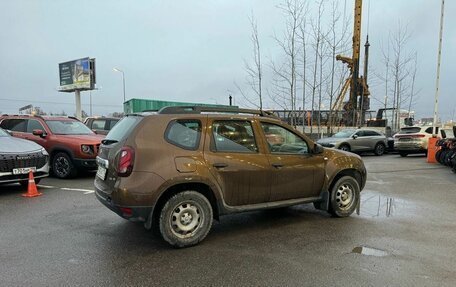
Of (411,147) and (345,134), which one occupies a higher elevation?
(345,134)

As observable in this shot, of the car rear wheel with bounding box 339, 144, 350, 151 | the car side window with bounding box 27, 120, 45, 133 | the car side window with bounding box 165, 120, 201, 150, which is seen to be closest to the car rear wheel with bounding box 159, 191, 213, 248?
the car side window with bounding box 165, 120, 201, 150

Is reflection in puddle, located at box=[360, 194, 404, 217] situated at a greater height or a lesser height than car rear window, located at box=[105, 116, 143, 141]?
lesser

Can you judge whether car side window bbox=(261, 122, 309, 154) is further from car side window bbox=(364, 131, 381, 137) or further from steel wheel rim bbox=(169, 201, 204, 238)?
car side window bbox=(364, 131, 381, 137)

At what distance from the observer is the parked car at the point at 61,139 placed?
9883 mm

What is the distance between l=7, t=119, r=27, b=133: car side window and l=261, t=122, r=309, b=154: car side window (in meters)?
9.09

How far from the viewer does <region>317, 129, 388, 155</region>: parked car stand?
17.5 metres

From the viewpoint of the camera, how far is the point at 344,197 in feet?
20.1

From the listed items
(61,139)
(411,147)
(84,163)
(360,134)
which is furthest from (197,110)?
(411,147)

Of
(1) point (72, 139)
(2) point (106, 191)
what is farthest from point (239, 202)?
(1) point (72, 139)

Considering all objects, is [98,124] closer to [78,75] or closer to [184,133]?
[184,133]

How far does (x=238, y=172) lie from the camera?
4.92 m

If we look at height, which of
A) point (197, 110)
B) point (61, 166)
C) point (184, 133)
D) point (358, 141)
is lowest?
point (61, 166)

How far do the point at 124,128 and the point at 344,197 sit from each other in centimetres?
382

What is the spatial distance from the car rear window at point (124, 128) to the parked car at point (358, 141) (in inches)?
523
